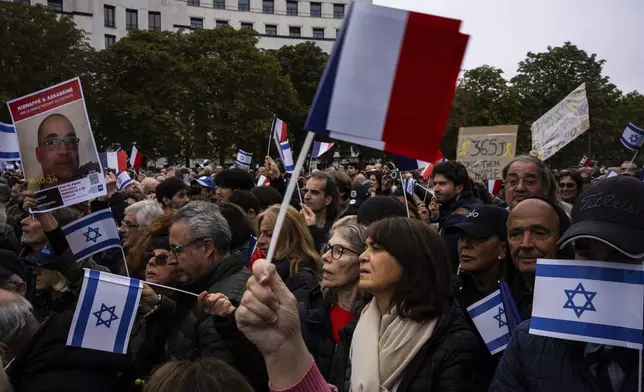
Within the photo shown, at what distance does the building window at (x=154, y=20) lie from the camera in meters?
62.3

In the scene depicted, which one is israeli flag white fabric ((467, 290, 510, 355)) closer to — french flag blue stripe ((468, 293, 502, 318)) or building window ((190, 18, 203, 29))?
french flag blue stripe ((468, 293, 502, 318))

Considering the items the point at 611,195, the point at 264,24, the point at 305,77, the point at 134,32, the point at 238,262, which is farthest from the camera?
the point at 264,24

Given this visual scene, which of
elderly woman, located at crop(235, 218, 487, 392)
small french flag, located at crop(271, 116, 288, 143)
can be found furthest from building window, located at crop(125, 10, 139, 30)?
elderly woman, located at crop(235, 218, 487, 392)

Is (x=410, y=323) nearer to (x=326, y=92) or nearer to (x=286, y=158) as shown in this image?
(x=326, y=92)

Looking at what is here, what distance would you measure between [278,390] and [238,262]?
72.3 inches

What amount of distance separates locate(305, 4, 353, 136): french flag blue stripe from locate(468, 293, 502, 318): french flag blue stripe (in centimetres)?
146

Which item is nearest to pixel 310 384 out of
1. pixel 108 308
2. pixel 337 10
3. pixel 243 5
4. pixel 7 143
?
pixel 108 308

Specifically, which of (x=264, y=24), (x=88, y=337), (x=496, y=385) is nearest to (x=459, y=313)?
(x=496, y=385)

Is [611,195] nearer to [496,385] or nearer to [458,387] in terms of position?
[496,385]

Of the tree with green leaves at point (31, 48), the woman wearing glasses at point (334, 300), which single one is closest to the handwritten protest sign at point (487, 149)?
the woman wearing glasses at point (334, 300)

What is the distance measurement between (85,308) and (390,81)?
2025mm

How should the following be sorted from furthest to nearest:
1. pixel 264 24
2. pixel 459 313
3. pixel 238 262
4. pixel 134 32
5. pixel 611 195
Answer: pixel 264 24 → pixel 134 32 → pixel 238 262 → pixel 459 313 → pixel 611 195

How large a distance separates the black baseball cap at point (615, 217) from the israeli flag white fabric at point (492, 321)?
2.68 ft

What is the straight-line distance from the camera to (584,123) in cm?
966
